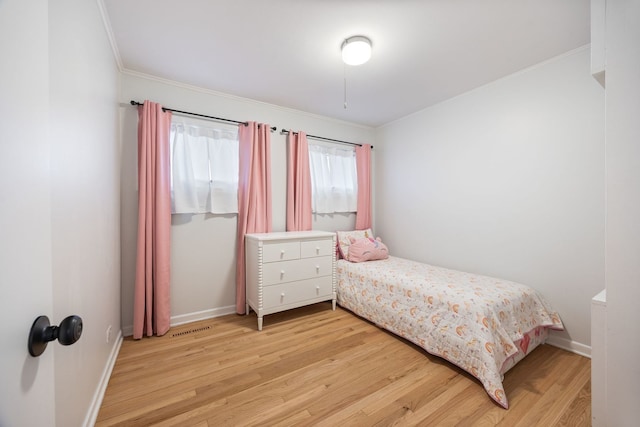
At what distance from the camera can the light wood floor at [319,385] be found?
4.70 feet

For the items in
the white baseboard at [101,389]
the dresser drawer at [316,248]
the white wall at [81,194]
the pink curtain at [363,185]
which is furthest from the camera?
the pink curtain at [363,185]

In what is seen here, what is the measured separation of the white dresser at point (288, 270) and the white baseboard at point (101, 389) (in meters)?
1.13

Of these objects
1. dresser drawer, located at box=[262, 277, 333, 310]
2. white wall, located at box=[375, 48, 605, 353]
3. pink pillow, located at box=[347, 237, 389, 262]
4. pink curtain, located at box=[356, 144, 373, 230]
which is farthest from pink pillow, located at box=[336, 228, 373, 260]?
white wall, located at box=[375, 48, 605, 353]

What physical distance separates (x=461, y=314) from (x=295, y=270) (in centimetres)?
154

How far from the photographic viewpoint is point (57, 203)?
1.01 metres

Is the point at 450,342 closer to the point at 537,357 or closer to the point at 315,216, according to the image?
the point at 537,357

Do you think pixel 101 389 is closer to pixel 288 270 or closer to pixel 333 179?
pixel 288 270

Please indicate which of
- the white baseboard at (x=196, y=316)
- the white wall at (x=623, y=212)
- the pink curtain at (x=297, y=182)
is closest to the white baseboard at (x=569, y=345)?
the white wall at (x=623, y=212)

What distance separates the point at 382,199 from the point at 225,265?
2432mm

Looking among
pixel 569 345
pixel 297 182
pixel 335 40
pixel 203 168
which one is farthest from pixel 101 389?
pixel 569 345

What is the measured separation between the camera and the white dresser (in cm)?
248

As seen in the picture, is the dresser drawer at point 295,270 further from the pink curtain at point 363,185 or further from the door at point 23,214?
the door at point 23,214

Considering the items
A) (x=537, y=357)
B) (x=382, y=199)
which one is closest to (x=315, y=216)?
(x=382, y=199)

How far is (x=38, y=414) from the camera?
50cm
